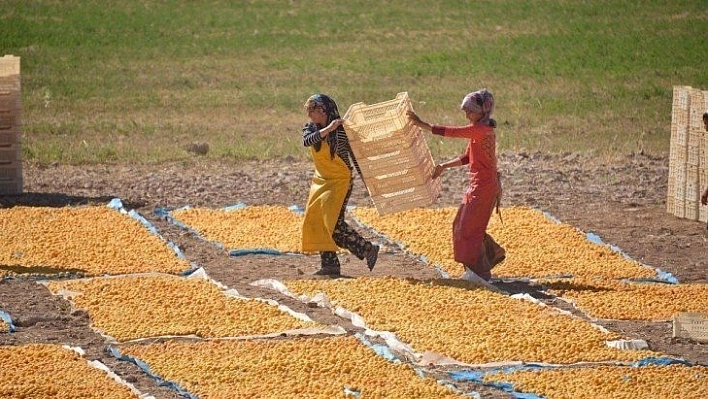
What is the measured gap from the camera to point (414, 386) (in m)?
8.72

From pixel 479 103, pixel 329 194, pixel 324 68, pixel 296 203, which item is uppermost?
pixel 479 103

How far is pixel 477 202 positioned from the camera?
37.2ft

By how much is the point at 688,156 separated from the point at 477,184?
3.77 m

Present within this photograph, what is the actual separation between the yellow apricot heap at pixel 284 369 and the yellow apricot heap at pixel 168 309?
297 mm

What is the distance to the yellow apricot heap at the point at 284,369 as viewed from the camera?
28.3 feet

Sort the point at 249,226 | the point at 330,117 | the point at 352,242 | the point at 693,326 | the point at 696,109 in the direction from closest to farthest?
the point at 693,326, the point at 330,117, the point at 352,242, the point at 249,226, the point at 696,109

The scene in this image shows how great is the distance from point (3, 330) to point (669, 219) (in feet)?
23.1

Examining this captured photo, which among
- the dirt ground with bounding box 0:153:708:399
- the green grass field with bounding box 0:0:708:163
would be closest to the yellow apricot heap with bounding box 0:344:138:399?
the dirt ground with bounding box 0:153:708:399

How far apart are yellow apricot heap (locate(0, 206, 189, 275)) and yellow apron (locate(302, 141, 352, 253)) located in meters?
1.10

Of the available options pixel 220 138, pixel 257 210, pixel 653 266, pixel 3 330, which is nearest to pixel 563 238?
pixel 653 266

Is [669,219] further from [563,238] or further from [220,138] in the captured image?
[220,138]

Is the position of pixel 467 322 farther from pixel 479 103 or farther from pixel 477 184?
pixel 479 103

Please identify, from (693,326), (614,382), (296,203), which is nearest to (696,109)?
(296,203)

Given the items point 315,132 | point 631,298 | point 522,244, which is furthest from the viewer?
point 522,244
